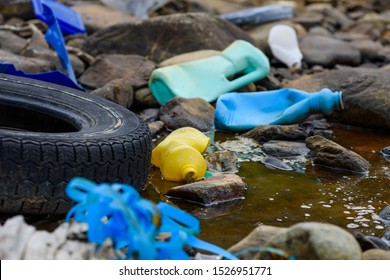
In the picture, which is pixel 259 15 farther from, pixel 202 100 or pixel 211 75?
pixel 202 100

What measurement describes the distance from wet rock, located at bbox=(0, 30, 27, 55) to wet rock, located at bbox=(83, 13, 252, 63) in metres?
0.57

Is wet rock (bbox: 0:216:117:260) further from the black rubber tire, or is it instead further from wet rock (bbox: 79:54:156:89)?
wet rock (bbox: 79:54:156:89)

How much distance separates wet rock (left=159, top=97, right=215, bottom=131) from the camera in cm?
535

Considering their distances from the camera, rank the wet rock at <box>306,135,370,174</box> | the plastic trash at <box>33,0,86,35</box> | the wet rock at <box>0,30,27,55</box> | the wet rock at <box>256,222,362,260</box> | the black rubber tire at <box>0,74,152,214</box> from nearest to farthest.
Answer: the wet rock at <box>256,222,362,260</box> → the black rubber tire at <box>0,74,152,214</box> → the wet rock at <box>306,135,370,174</box> → the wet rock at <box>0,30,27,55</box> → the plastic trash at <box>33,0,86,35</box>

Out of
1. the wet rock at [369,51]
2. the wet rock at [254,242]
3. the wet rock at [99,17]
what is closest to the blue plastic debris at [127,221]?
the wet rock at [254,242]

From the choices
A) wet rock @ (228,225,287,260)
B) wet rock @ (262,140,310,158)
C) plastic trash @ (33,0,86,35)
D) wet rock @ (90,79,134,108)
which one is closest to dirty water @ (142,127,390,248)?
wet rock @ (262,140,310,158)

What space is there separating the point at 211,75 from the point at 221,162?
1681 millimetres

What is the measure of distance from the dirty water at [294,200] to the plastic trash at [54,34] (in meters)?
1.91

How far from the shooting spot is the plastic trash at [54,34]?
598 centimetres

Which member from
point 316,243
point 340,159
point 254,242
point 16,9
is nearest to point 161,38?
point 16,9

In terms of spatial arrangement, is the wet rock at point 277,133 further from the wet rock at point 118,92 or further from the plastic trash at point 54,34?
the plastic trash at point 54,34

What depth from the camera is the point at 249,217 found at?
3.63 metres

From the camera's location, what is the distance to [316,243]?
258 cm

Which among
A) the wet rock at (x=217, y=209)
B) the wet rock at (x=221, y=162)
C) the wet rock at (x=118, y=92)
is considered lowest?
the wet rock at (x=118, y=92)
